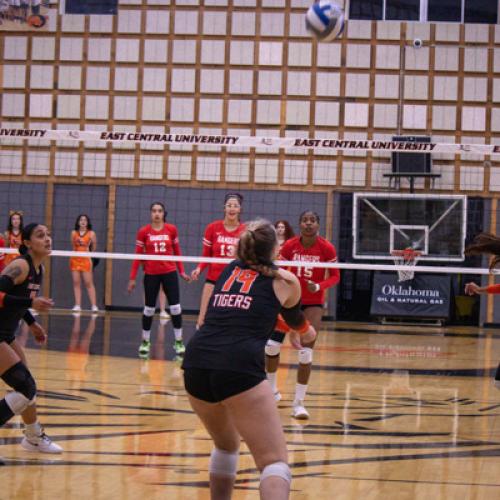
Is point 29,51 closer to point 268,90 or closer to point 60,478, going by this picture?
point 268,90

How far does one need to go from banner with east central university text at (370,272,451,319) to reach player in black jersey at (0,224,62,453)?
11563 millimetres

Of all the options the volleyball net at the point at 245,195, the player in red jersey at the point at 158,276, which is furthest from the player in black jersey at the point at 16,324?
the volleyball net at the point at 245,195

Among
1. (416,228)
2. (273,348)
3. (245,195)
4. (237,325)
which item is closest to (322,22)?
(273,348)

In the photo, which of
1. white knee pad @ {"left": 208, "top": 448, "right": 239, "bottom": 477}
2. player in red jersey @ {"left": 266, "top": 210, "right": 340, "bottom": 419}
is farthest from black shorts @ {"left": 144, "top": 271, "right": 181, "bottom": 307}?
white knee pad @ {"left": 208, "top": 448, "right": 239, "bottom": 477}

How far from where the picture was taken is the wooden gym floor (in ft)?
17.3

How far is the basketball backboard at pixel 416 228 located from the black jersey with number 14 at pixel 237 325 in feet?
42.3

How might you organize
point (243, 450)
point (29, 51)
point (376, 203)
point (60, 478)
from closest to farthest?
point (60, 478)
point (243, 450)
point (376, 203)
point (29, 51)

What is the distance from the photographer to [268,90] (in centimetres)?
1811

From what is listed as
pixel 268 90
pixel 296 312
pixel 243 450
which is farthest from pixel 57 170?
pixel 296 312

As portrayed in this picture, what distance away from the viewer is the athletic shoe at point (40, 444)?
233 inches

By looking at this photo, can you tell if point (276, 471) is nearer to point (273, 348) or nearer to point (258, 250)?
point (258, 250)

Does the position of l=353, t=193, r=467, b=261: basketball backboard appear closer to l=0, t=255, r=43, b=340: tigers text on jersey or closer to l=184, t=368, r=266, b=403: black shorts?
l=0, t=255, r=43, b=340: tigers text on jersey

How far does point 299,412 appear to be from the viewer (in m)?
7.50

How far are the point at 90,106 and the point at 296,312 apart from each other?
1447cm
